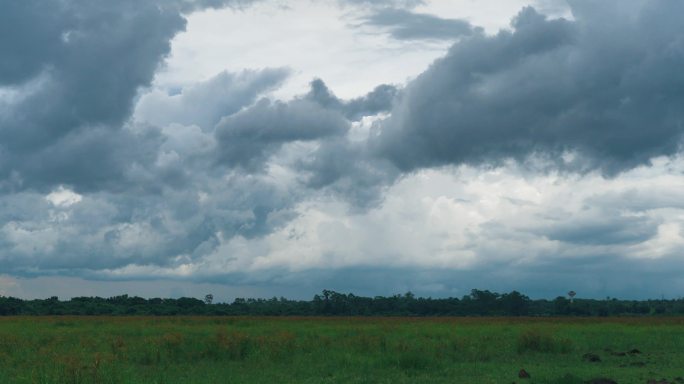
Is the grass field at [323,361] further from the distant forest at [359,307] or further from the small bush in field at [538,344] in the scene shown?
the distant forest at [359,307]

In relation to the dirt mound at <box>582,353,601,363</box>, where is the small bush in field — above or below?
above

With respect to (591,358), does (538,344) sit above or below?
above

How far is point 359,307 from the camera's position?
120438mm

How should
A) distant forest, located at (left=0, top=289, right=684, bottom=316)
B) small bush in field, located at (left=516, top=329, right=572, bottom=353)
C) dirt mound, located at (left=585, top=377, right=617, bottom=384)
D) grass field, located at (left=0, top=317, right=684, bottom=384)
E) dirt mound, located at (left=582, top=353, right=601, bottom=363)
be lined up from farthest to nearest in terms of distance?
1. distant forest, located at (left=0, top=289, right=684, bottom=316)
2. small bush in field, located at (left=516, top=329, right=572, bottom=353)
3. dirt mound, located at (left=582, top=353, right=601, bottom=363)
4. grass field, located at (left=0, top=317, right=684, bottom=384)
5. dirt mound, located at (left=585, top=377, right=617, bottom=384)

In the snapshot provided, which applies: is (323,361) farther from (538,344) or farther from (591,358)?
(538,344)

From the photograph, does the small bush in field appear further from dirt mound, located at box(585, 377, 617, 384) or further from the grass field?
dirt mound, located at box(585, 377, 617, 384)

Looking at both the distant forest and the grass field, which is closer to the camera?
the grass field

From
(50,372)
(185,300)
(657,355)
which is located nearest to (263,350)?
(50,372)

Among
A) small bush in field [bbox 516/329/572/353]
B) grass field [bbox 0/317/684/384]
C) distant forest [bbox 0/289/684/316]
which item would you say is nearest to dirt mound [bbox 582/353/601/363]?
grass field [bbox 0/317/684/384]

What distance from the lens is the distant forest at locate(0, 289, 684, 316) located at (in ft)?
344

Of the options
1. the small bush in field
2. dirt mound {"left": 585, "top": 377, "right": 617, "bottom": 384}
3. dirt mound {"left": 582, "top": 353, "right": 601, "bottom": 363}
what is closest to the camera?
dirt mound {"left": 585, "top": 377, "right": 617, "bottom": 384}

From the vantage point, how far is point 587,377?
73.6ft

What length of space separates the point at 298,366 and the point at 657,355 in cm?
1601

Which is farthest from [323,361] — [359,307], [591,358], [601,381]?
[359,307]
